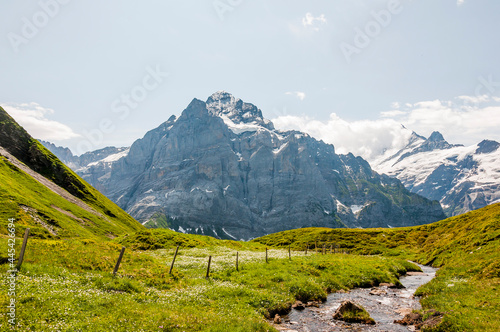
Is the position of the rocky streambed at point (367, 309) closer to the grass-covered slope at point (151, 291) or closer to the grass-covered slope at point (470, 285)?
the grass-covered slope at point (151, 291)

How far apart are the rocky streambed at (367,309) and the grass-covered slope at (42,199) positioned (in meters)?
52.4

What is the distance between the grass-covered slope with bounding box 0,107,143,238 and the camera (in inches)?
2682

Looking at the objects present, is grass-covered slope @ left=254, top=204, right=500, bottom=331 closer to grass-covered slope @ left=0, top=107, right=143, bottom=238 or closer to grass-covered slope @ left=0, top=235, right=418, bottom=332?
grass-covered slope @ left=0, top=235, right=418, bottom=332

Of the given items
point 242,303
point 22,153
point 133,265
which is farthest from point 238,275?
point 22,153

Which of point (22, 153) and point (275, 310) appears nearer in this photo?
point (275, 310)

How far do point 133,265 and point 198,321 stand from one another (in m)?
15.9

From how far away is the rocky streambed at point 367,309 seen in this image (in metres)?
21.8

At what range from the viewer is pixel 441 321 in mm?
19344

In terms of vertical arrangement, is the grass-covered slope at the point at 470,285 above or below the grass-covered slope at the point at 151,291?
above

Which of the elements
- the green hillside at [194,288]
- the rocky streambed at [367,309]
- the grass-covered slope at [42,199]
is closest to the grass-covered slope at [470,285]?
the green hillside at [194,288]

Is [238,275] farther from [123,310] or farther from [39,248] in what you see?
[39,248]

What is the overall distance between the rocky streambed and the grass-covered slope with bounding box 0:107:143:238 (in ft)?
172

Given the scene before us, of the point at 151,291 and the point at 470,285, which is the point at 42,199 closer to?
the point at 151,291

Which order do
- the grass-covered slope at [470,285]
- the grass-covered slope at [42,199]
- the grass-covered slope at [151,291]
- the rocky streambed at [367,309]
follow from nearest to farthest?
the grass-covered slope at [151,291], the grass-covered slope at [470,285], the rocky streambed at [367,309], the grass-covered slope at [42,199]
